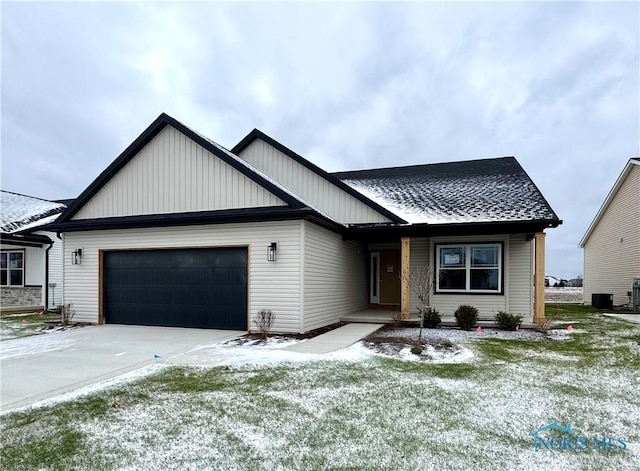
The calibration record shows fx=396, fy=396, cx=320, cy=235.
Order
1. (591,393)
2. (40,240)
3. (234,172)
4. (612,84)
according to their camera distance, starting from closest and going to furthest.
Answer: (591,393), (234,172), (40,240), (612,84)

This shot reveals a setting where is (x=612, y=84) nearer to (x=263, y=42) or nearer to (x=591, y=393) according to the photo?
Result: (x=263, y=42)

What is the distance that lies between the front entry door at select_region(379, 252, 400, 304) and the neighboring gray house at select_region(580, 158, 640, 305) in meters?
10.9

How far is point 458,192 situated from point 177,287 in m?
9.82

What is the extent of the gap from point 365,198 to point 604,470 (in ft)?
31.9

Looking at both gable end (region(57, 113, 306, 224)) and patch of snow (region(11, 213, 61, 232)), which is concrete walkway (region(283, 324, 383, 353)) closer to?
gable end (region(57, 113, 306, 224))

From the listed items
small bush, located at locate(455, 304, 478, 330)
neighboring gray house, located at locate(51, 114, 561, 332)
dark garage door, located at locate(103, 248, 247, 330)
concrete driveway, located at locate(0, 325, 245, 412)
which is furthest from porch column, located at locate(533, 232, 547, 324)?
concrete driveway, located at locate(0, 325, 245, 412)

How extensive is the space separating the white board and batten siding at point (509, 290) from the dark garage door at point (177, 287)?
6.21 metres

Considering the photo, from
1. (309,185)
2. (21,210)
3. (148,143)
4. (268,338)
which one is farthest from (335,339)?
(21,210)

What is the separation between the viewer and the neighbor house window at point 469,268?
1195cm

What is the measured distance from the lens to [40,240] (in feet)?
54.3

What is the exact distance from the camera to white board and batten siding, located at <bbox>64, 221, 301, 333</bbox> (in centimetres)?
980

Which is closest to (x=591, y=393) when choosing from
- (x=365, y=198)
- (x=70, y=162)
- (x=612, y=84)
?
(x=365, y=198)

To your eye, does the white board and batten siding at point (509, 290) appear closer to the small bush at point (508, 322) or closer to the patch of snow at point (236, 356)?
the small bush at point (508, 322)

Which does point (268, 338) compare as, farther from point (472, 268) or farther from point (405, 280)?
point (472, 268)
